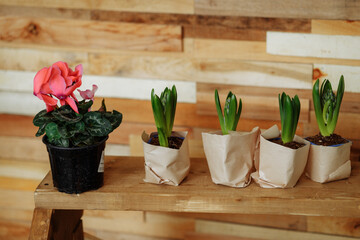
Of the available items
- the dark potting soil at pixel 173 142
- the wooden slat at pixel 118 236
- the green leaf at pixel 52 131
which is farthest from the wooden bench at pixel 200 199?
the wooden slat at pixel 118 236

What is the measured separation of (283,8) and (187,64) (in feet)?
1.58

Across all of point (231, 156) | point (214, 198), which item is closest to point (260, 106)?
point (231, 156)

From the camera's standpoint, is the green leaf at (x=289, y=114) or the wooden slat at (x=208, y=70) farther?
the wooden slat at (x=208, y=70)

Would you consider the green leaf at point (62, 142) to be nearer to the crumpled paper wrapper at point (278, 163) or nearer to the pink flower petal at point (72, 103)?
the pink flower petal at point (72, 103)

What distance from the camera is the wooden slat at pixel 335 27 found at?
193cm

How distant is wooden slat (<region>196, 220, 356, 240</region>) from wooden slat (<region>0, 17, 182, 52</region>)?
35.9 inches

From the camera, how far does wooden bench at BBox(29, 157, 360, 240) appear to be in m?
1.66

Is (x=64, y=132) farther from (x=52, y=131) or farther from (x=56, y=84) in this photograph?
(x=56, y=84)

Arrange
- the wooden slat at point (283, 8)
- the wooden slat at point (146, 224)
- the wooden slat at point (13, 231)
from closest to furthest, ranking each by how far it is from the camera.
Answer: the wooden slat at point (283, 8) → the wooden slat at point (146, 224) → the wooden slat at point (13, 231)

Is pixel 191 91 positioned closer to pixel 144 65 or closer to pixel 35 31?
pixel 144 65

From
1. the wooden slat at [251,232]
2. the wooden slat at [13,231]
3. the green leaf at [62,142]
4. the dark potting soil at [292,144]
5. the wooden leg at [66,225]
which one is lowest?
the wooden slat at [13,231]

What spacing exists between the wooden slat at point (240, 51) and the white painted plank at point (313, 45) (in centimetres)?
2

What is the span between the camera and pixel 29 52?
228cm

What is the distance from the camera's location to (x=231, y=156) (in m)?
1.70
